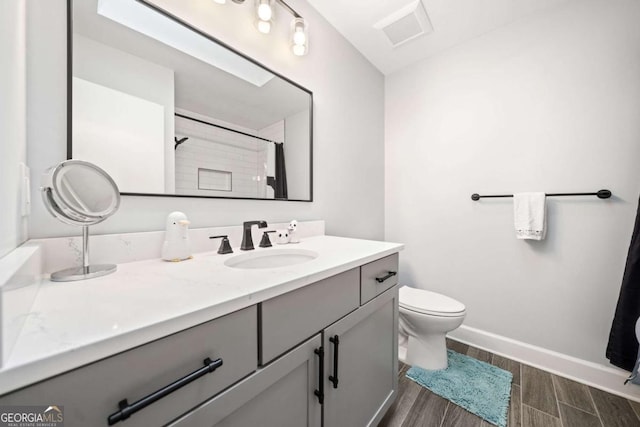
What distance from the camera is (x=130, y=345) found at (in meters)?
0.36

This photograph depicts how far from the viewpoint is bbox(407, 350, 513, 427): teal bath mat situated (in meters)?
1.19

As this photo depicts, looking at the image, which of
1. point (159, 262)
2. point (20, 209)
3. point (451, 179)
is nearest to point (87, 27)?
point (20, 209)

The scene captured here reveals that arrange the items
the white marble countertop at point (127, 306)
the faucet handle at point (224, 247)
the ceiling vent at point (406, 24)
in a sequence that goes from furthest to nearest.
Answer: the ceiling vent at point (406, 24)
the faucet handle at point (224, 247)
the white marble countertop at point (127, 306)

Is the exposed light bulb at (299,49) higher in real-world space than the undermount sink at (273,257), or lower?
higher

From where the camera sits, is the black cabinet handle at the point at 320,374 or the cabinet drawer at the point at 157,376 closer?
the cabinet drawer at the point at 157,376

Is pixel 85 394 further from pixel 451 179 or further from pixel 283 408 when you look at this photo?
pixel 451 179

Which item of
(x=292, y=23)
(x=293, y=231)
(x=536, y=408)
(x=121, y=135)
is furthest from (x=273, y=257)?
(x=536, y=408)

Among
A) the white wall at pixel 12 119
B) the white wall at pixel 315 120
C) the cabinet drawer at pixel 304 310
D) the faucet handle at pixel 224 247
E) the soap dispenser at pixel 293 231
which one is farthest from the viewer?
the soap dispenser at pixel 293 231

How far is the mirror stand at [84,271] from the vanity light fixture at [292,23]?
3.71ft

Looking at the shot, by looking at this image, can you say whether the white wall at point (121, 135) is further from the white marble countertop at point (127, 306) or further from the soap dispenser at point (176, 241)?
the white marble countertop at point (127, 306)

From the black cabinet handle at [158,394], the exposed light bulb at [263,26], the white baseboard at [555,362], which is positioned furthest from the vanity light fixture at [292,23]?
the white baseboard at [555,362]

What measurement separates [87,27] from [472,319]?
8.53 feet

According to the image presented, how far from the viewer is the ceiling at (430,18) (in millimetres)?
1473

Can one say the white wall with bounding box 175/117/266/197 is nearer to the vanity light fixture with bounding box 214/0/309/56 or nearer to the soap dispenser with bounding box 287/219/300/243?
the soap dispenser with bounding box 287/219/300/243
